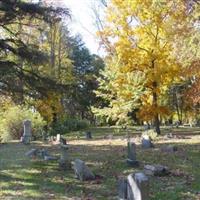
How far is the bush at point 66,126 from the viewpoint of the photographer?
37297mm

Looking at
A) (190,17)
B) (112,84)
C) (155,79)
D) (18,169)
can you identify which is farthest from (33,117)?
(18,169)

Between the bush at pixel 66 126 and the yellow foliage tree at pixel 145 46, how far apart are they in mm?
10861

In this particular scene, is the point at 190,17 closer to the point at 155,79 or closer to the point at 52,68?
the point at 155,79

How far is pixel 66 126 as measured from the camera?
3906 cm

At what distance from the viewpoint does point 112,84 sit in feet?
88.4

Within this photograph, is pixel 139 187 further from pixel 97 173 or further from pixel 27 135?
pixel 27 135

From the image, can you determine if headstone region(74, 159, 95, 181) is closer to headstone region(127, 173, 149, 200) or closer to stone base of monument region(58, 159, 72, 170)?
stone base of monument region(58, 159, 72, 170)

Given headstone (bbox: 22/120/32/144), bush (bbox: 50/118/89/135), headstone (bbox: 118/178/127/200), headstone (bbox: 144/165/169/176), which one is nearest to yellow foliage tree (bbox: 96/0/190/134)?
headstone (bbox: 22/120/32/144)

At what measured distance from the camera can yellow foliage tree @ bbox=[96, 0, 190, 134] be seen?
26.5 meters

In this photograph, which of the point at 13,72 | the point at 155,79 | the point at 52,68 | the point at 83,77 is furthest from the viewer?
the point at 83,77

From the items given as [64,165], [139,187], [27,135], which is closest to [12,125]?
[27,135]

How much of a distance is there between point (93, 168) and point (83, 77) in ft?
133

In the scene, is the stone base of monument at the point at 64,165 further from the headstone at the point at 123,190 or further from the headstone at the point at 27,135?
the headstone at the point at 27,135

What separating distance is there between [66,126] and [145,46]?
46.6ft
